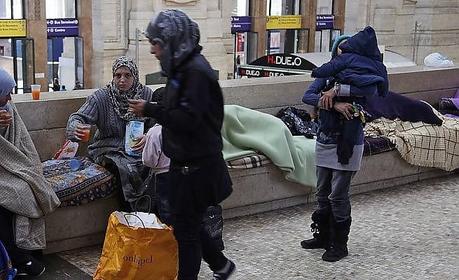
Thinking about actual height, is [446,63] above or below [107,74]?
above

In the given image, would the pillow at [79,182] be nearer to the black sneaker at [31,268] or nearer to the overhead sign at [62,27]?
the black sneaker at [31,268]

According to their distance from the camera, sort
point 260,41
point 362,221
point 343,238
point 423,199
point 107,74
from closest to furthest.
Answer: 1. point 343,238
2. point 362,221
3. point 423,199
4. point 107,74
5. point 260,41

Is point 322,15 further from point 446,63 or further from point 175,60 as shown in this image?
point 175,60

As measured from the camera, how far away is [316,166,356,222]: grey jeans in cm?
497

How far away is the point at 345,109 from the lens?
Answer: 4.80m

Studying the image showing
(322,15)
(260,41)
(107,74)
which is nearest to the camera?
(107,74)

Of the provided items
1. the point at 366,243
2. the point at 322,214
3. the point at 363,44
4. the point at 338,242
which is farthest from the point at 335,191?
the point at 363,44

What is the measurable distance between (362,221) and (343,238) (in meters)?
1.05

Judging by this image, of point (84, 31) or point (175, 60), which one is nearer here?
point (175, 60)

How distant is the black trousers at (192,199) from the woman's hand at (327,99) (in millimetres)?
1248

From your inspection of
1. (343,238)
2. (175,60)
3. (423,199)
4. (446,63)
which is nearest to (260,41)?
(446,63)

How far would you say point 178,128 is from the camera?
357 centimetres

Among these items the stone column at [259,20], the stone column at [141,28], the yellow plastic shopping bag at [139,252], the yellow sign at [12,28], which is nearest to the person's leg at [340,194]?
the yellow plastic shopping bag at [139,252]

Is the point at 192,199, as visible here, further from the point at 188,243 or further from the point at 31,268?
the point at 31,268
